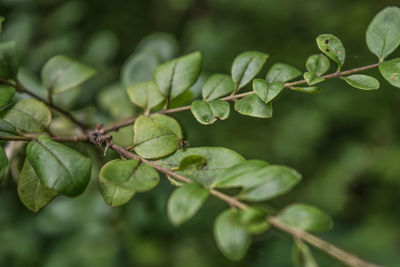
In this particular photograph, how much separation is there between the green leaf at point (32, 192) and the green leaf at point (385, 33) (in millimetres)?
688

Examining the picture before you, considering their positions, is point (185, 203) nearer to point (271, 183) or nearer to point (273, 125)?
point (271, 183)

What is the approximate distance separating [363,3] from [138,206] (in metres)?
2.11

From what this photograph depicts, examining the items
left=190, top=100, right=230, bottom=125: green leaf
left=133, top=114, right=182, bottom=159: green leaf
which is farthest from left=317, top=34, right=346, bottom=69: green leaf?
left=133, top=114, right=182, bottom=159: green leaf

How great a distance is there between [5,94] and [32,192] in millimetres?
230

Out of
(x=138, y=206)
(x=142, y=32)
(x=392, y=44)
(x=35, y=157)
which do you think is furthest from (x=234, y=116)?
(x=35, y=157)

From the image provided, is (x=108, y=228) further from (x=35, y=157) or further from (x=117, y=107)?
(x=35, y=157)

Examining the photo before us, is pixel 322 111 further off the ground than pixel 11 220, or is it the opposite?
pixel 322 111

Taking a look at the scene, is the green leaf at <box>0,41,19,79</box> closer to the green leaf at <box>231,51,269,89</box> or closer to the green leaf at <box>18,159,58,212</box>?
the green leaf at <box>18,159,58,212</box>

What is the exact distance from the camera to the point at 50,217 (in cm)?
163

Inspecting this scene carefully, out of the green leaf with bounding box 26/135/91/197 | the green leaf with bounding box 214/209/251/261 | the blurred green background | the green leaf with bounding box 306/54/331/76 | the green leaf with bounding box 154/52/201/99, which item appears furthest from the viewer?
the blurred green background

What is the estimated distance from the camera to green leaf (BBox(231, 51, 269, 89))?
0.83m

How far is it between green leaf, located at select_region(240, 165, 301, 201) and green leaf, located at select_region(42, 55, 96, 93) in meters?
0.62

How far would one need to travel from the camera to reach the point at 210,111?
2.49 ft

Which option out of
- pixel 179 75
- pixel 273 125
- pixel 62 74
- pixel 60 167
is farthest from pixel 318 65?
pixel 273 125
